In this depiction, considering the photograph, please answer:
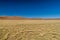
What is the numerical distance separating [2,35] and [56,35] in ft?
6.13

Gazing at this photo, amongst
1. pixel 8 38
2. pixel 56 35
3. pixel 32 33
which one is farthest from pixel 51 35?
pixel 8 38

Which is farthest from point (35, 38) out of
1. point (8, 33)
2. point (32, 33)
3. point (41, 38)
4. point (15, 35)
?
point (8, 33)

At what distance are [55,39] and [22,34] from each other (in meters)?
1.19

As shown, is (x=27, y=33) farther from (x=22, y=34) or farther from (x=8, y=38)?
(x=8, y=38)

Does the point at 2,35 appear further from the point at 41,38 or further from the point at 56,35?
the point at 56,35

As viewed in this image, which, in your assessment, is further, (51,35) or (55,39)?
(51,35)

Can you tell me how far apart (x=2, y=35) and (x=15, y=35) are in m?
0.45

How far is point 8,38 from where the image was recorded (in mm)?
3881

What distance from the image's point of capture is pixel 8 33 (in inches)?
167

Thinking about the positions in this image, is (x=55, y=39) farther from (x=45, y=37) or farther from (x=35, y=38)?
(x=35, y=38)

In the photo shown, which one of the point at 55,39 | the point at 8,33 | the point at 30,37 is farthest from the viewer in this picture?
the point at 8,33

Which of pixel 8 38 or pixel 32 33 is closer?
pixel 8 38

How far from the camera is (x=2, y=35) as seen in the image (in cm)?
407

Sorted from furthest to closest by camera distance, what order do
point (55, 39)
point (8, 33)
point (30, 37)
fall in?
point (8, 33)
point (30, 37)
point (55, 39)
